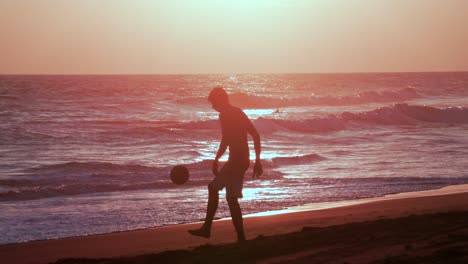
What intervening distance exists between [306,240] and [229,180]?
104 centimetres

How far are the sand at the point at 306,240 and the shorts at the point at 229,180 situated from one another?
58 centimetres

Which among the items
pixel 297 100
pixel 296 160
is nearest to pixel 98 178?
pixel 296 160

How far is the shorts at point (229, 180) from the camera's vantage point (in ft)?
25.0

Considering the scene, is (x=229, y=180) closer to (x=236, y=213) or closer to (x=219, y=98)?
(x=236, y=213)

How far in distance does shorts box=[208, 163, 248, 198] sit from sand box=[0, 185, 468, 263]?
58 centimetres

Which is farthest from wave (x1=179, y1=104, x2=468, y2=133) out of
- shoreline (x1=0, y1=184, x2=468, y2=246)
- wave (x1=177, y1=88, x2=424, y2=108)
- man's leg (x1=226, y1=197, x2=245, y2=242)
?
man's leg (x1=226, y1=197, x2=245, y2=242)

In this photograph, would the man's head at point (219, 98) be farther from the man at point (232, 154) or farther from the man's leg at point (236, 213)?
the man's leg at point (236, 213)

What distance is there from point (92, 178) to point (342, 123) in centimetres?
2435

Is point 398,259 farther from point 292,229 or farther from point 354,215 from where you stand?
point 354,215

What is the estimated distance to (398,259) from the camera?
641cm

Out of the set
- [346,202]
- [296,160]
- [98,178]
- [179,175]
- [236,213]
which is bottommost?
[296,160]

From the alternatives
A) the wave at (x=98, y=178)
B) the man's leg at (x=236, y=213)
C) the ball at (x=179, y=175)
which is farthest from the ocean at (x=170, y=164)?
the man's leg at (x=236, y=213)

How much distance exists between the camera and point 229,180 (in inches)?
301

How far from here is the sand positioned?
6.87 metres
